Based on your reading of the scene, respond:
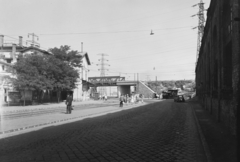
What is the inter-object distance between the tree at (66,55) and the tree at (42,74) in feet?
11.9

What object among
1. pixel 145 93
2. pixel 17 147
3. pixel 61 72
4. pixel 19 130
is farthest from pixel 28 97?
pixel 145 93

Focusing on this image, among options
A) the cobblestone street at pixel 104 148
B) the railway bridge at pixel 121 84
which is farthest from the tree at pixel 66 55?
the railway bridge at pixel 121 84

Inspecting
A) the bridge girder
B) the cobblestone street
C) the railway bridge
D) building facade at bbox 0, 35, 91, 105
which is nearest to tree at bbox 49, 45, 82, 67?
building facade at bbox 0, 35, 91, 105

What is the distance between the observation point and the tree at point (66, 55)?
3822 cm

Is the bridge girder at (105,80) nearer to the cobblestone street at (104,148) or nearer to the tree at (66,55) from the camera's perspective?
the tree at (66,55)

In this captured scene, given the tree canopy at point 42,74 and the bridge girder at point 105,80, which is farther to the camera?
the bridge girder at point 105,80

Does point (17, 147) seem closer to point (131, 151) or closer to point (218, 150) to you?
point (131, 151)

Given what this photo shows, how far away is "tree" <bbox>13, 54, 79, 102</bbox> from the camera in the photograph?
29500mm

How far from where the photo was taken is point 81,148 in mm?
6570

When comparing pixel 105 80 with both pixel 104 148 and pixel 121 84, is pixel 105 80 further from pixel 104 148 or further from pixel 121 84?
pixel 104 148

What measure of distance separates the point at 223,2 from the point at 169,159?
1039 cm

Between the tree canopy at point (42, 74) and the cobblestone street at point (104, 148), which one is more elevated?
the tree canopy at point (42, 74)

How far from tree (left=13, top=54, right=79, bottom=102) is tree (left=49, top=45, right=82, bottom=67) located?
3623mm

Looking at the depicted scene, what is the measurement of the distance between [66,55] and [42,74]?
7127mm
